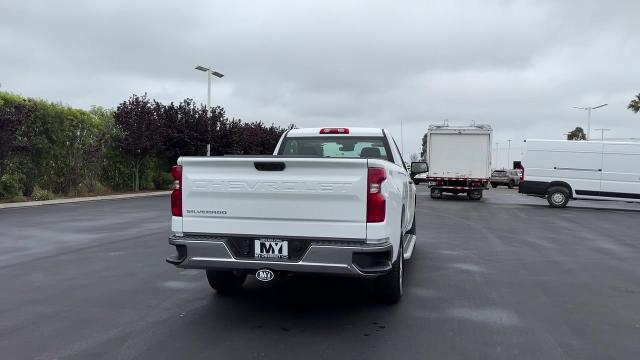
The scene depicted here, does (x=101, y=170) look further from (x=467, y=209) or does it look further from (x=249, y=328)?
(x=249, y=328)

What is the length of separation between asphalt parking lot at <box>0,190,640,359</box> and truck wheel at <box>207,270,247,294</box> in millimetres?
138

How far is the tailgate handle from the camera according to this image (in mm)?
5047

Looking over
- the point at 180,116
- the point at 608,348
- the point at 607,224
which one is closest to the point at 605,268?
the point at 608,348

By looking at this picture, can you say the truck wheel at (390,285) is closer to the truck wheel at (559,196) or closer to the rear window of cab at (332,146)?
the rear window of cab at (332,146)

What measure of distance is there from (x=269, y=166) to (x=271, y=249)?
0.76 meters

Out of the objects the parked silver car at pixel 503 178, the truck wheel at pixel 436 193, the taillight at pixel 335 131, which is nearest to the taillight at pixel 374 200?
the taillight at pixel 335 131

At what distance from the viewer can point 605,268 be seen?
8375 millimetres

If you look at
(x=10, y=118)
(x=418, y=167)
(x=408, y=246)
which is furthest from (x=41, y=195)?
(x=408, y=246)

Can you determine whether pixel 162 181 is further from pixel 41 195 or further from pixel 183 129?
pixel 41 195

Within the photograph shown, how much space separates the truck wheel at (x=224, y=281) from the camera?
20.5 feet

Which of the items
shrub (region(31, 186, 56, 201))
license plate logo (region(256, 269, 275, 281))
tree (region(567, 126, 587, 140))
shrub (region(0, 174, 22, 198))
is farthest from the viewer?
tree (region(567, 126, 587, 140))

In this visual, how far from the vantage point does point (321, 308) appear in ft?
19.2

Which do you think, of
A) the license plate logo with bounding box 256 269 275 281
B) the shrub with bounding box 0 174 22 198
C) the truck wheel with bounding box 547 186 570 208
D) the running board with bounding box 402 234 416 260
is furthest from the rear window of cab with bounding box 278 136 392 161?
the truck wheel with bounding box 547 186 570 208

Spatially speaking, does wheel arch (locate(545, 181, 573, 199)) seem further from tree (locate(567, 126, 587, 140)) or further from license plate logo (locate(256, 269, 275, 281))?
tree (locate(567, 126, 587, 140))
